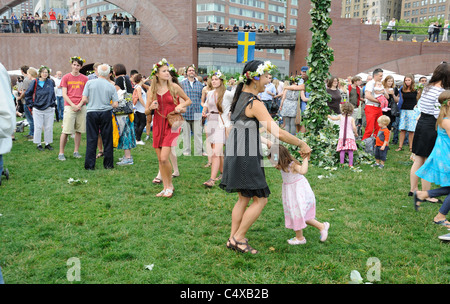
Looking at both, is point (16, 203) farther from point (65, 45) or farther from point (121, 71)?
point (65, 45)

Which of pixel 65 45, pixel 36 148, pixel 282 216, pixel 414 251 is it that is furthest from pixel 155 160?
pixel 65 45

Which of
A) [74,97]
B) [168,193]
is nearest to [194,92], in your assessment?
[74,97]

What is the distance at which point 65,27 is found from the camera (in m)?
26.2

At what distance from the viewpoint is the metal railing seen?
1026 inches

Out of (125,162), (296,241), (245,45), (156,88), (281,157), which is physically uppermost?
(245,45)

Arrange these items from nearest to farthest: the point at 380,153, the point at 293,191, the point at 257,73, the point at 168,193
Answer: the point at 257,73 → the point at 293,191 → the point at 168,193 → the point at 380,153

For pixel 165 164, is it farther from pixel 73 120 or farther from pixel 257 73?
pixel 73 120

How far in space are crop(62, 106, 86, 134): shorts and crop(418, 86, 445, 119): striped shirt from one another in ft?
22.6

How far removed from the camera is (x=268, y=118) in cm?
382

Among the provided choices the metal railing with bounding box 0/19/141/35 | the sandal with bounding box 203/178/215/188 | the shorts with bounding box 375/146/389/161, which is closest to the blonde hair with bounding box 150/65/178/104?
the sandal with bounding box 203/178/215/188

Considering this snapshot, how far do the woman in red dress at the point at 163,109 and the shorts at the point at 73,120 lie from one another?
308 cm

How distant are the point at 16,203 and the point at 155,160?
3758mm

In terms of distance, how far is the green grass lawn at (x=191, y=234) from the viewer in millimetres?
3674

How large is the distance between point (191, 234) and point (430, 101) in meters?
4.13
